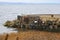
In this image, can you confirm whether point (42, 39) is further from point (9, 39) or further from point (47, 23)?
point (47, 23)

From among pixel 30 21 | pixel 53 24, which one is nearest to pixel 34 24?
pixel 30 21

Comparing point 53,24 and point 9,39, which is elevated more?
point 9,39

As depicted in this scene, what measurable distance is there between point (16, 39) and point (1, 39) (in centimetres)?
7

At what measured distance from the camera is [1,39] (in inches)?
31.0

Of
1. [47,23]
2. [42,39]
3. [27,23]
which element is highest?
[42,39]

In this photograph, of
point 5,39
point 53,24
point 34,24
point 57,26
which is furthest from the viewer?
point 34,24

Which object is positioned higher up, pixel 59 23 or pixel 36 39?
pixel 36 39

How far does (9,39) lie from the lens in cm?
80

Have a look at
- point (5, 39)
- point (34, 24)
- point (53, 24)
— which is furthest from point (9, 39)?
point (34, 24)

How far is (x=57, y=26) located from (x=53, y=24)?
0.30m

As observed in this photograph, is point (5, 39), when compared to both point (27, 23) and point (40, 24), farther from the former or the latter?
point (27, 23)

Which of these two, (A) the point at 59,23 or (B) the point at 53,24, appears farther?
(A) the point at 59,23

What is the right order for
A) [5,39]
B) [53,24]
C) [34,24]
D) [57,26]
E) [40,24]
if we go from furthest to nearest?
[34,24], [40,24], [57,26], [53,24], [5,39]

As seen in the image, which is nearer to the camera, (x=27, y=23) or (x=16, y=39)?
(x=16, y=39)
